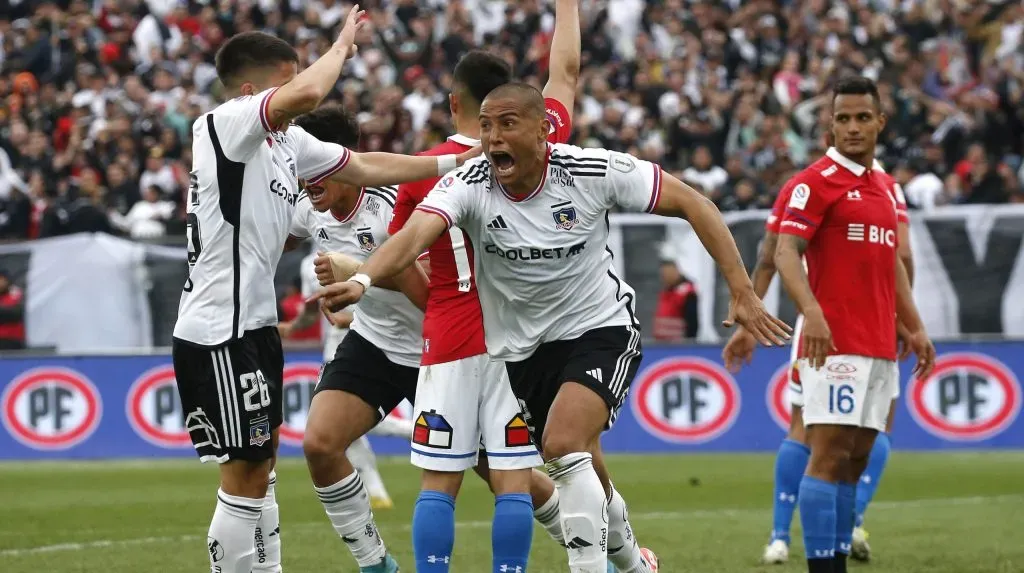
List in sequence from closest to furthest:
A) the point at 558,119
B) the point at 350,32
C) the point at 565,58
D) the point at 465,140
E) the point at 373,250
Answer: the point at 350,32 → the point at 465,140 → the point at 558,119 → the point at 565,58 → the point at 373,250

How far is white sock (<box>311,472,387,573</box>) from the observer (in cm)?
790

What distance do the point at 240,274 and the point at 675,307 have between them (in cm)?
1104

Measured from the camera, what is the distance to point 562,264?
22.6ft

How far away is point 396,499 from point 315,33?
42.8ft

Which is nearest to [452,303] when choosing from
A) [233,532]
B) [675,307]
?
[233,532]

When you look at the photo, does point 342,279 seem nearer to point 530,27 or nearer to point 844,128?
point 844,128

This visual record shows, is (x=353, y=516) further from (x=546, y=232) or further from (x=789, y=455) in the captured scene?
(x=789, y=455)

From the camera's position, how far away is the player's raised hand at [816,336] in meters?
7.84

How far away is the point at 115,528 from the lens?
11.6m

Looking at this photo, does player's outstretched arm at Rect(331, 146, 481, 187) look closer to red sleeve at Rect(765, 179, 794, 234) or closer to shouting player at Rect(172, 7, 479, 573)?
shouting player at Rect(172, 7, 479, 573)

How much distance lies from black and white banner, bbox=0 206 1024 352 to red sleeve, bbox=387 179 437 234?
9.59m

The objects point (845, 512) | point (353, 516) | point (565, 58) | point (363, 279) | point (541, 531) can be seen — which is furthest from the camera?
point (541, 531)

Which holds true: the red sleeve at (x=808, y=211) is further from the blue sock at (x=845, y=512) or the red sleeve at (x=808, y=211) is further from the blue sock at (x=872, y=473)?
the blue sock at (x=872, y=473)

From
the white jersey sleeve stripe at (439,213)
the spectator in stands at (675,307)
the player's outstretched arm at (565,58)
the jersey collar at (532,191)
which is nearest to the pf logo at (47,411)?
the spectator in stands at (675,307)
